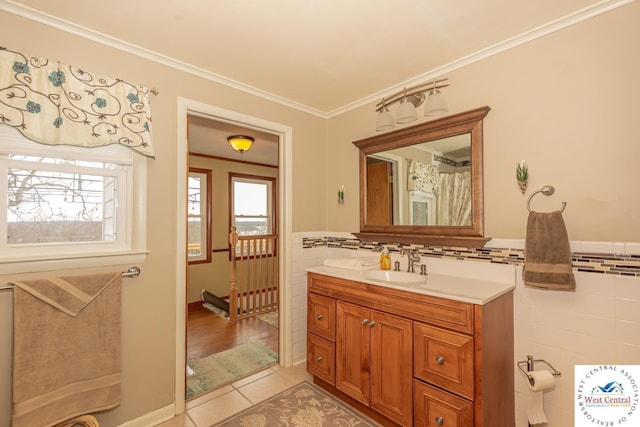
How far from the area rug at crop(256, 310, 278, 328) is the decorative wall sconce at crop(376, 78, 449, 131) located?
280 cm

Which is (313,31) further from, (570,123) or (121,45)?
(570,123)

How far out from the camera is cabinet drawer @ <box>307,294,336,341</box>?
7.50ft

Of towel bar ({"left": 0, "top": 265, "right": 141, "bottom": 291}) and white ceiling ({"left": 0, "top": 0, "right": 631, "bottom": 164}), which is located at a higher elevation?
white ceiling ({"left": 0, "top": 0, "right": 631, "bottom": 164})

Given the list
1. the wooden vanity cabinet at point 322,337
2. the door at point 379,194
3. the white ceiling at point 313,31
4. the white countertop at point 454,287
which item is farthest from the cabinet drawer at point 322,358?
the white ceiling at point 313,31

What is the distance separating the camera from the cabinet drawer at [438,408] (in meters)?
1.57

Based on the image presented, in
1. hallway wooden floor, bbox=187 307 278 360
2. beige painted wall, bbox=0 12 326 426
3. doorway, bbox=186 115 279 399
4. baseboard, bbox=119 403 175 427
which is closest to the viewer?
Result: beige painted wall, bbox=0 12 326 426

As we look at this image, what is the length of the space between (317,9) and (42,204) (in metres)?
1.85

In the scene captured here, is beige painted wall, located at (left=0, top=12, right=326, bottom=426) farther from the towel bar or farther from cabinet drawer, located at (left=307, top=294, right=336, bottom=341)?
cabinet drawer, located at (left=307, top=294, right=336, bottom=341)

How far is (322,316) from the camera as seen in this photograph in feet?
7.79

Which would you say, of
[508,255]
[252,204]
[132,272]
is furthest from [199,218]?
[508,255]

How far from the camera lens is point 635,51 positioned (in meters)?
1.52

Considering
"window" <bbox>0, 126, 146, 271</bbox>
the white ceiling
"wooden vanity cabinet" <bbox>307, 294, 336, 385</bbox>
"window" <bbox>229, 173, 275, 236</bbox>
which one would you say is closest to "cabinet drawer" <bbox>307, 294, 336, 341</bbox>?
"wooden vanity cabinet" <bbox>307, 294, 336, 385</bbox>

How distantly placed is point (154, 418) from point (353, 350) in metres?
1.39

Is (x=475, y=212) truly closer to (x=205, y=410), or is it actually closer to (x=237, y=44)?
(x=237, y=44)
